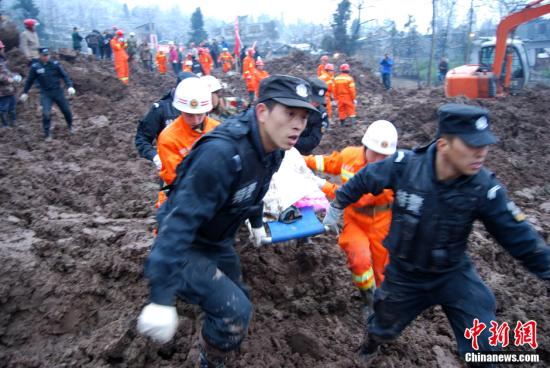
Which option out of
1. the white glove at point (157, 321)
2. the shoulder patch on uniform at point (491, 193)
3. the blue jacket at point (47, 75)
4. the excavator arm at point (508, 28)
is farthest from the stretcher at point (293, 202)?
the excavator arm at point (508, 28)

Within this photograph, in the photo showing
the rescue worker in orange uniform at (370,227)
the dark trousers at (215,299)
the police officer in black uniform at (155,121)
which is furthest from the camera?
the police officer in black uniform at (155,121)

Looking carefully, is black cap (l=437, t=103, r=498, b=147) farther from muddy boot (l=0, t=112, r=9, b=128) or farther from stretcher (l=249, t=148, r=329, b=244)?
muddy boot (l=0, t=112, r=9, b=128)

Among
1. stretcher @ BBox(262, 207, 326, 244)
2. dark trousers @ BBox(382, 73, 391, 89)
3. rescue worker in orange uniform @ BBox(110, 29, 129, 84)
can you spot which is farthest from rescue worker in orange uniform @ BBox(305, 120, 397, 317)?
dark trousers @ BBox(382, 73, 391, 89)

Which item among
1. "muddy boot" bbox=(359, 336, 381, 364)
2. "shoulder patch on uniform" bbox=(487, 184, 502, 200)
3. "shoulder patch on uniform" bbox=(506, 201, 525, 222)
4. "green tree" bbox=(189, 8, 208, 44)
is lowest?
"muddy boot" bbox=(359, 336, 381, 364)

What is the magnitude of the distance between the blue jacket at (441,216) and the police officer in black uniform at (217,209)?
0.75 meters

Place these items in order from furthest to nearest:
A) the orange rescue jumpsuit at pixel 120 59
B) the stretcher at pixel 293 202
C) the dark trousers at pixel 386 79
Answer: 1. the dark trousers at pixel 386 79
2. the orange rescue jumpsuit at pixel 120 59
3. the stretcher at pixel 293 202

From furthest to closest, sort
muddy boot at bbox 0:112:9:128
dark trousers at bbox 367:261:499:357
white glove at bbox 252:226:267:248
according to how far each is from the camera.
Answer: muddy boot at bbox 0:112:9:128 < white glove at bbox 252:226:267:248 < dark trousers at bbox 367:261:499:357

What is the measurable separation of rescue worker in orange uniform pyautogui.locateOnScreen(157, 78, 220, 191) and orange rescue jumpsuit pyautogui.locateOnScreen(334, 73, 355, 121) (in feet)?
25.3

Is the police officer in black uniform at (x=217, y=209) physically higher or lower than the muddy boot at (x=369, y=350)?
higher

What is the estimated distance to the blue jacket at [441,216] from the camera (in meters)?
2.29

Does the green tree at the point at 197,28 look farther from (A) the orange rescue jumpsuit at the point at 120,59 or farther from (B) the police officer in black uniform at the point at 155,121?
(B) the police officer in black uniform at the point at 155,121

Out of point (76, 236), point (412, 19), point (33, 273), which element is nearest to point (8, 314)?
point (33, 273)

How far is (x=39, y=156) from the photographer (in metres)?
7.76

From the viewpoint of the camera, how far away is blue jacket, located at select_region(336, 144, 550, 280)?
229 centimetres
